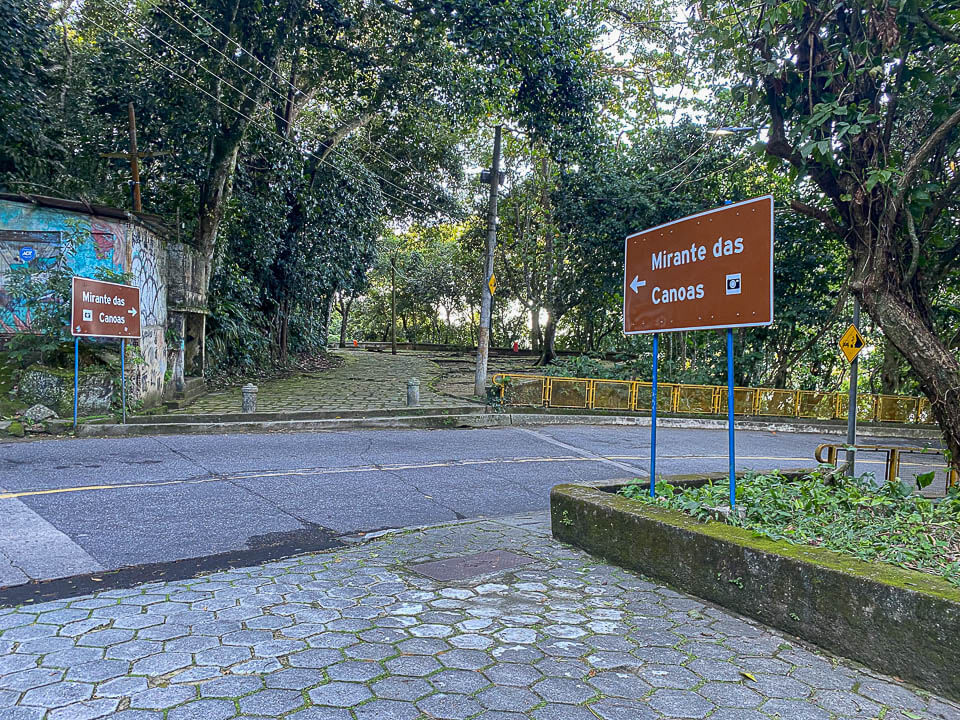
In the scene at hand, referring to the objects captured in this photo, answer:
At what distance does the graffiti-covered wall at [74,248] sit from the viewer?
12602 mm

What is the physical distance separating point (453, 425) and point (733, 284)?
11.4 metres

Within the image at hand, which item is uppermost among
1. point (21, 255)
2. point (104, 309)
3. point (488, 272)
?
point (488, 272)

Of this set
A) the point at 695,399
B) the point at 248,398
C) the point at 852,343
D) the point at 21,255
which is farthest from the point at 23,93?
the point at 695,399

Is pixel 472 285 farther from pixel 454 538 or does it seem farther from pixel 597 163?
pixel 454 538

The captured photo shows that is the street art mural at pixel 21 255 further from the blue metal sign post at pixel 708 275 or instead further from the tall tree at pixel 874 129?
the tall tree at pixel 874 129

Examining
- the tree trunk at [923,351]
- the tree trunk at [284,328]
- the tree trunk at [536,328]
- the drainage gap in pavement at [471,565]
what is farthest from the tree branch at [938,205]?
the tree trunk at [536,328]

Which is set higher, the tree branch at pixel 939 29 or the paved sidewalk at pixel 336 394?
the tree branch at pixel 939 29

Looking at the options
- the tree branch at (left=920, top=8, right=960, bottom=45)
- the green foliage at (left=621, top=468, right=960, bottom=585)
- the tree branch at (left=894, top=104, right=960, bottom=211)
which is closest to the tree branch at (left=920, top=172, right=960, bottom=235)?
the tree branch at (left=894, top=104, right=960, bottom=211)

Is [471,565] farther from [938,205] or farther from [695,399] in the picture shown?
[695,399]

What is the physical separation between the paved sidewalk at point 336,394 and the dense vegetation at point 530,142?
2188 mm

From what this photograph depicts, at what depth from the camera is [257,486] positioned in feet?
26.4

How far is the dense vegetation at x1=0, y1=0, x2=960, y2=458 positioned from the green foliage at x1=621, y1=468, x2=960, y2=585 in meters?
1.07

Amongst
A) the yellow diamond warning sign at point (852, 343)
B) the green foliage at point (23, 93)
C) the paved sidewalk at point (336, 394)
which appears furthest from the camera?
the paved sidewalk at point (336, 394)

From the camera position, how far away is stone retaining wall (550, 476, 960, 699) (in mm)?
3316
